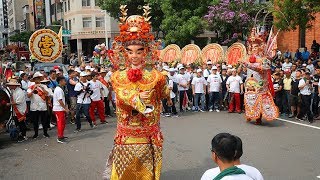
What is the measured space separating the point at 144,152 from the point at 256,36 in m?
6.31

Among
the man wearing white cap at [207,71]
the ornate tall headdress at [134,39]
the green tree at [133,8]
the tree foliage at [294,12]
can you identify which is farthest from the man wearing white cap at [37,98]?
the green tree at [133,8]

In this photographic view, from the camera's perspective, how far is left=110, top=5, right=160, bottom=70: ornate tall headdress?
5.62 m

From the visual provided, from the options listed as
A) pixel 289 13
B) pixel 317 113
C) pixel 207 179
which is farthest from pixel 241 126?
pixel 207 179

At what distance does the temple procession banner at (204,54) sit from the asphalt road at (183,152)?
19.0 ft

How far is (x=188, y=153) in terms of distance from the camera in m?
8.09

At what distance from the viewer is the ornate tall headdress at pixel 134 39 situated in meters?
5.62

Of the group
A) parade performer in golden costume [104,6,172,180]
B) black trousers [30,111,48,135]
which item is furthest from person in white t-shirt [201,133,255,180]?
black trousers [30,111,48,135]

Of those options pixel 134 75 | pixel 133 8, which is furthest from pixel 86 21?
pixel 134 75

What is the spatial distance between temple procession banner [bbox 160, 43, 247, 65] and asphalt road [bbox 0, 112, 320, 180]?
19.0 ft

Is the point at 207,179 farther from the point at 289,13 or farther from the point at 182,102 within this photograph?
the point at 289,13

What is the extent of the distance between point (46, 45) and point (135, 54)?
889cm

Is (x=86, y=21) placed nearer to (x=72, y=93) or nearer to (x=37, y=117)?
(x=72, y=93)

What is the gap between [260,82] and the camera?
417 inches

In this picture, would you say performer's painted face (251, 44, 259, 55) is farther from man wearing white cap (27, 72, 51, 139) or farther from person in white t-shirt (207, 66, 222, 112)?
man wearing white cap (27, 72, 51, 139)
